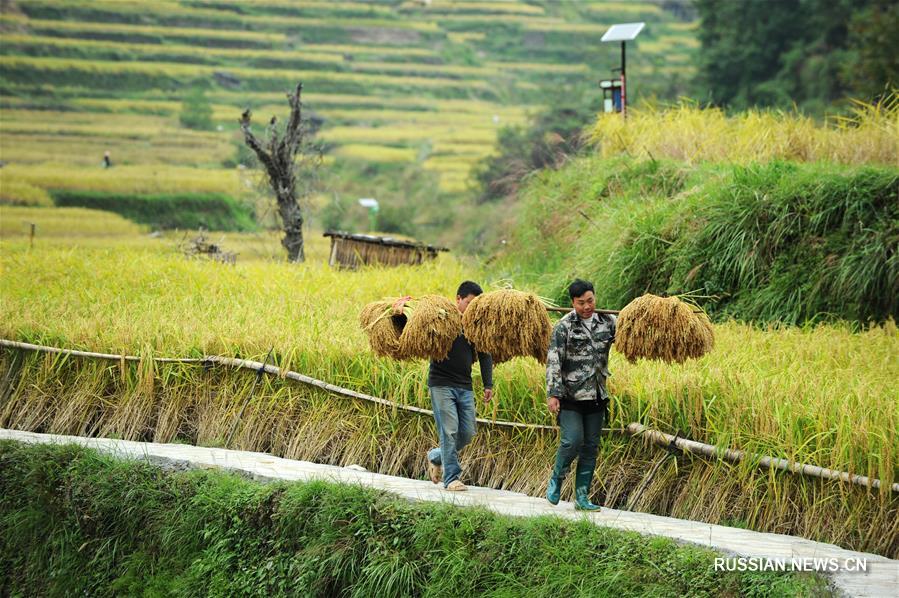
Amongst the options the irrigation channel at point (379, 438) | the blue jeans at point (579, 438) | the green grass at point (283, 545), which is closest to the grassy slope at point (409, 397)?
the irrigation channel at point (379, 438)

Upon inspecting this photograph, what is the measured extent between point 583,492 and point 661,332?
37.4 inches

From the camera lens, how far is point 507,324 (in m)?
6.50

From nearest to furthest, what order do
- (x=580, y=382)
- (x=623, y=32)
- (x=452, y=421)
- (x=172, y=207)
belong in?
1. (x=580, y=382)
2. (x=452, y=421)
3. (x=623, y=32)
4. (x=172, y=207)

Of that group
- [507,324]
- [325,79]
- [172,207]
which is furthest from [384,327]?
[325,79]

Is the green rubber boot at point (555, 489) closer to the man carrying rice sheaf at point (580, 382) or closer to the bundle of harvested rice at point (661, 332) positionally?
the man carrying rice sheaf at point (580, 382)

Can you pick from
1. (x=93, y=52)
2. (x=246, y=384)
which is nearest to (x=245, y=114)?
(x=246, y=384)

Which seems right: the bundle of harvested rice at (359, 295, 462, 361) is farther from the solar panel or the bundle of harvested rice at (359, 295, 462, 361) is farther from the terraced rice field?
the terraced rice field

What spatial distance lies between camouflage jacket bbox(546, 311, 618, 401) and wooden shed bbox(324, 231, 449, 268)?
26.6 ft

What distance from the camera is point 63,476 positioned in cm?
770

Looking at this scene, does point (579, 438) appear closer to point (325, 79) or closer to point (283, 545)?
point (283, 545)

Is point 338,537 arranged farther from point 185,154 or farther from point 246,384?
point 185,154

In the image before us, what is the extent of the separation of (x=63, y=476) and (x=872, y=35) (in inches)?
806

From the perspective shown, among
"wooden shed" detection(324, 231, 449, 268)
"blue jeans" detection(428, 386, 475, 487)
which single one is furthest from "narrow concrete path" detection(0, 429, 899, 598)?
"wooden shed" detection(324, 231, 449, 268)

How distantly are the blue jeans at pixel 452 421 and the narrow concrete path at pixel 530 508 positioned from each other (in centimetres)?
17
